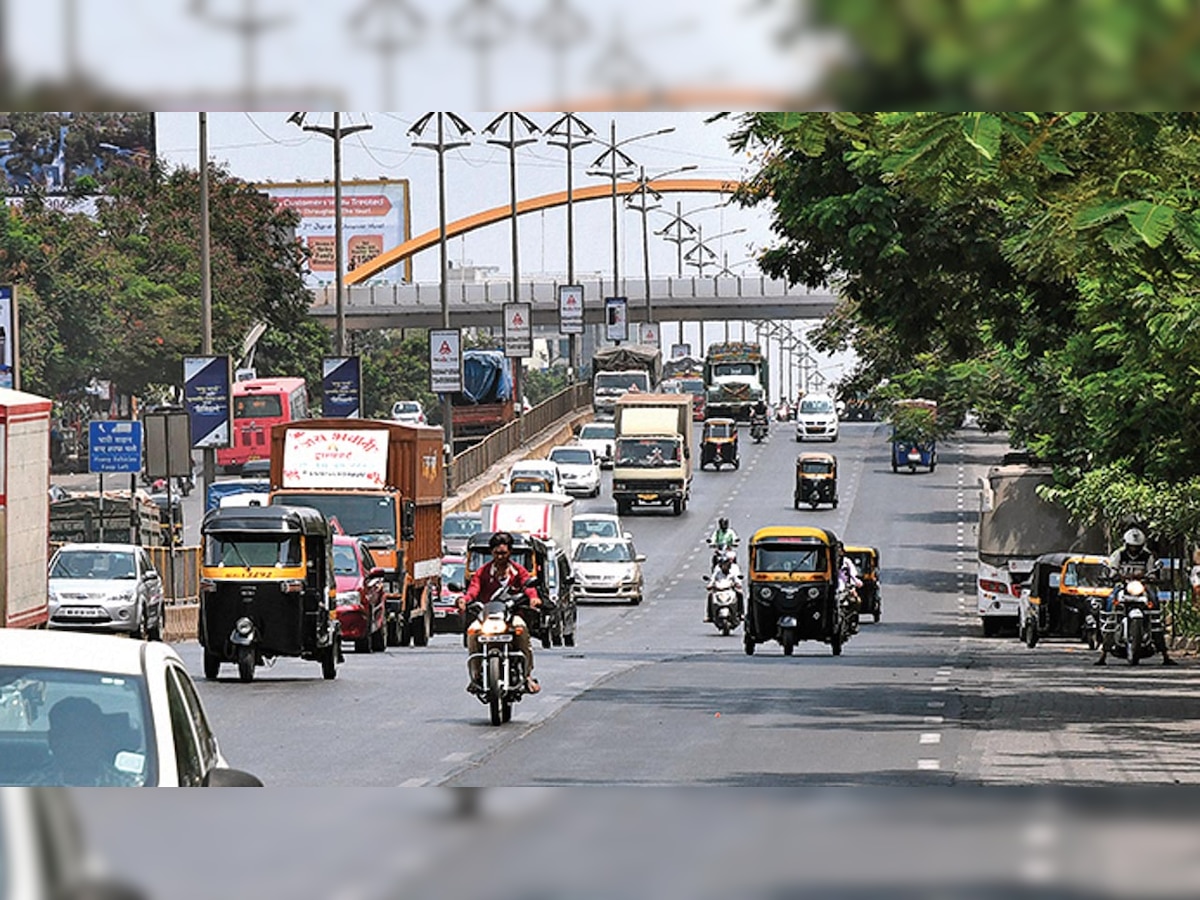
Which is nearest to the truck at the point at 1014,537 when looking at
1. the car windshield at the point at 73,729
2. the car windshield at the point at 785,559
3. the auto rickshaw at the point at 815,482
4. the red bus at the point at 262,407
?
the car windshield at the point at 785,559

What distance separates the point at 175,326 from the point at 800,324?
92.2 metres

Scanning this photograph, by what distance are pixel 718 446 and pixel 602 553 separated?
1486 inches

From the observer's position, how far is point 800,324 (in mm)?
131500

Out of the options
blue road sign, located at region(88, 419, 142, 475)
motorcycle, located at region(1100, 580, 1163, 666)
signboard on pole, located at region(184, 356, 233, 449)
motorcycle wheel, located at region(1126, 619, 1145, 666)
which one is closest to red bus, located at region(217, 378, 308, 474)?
blue road sign, located at region(88, 419, 142, 475)

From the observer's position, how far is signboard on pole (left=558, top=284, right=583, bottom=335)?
8400cm

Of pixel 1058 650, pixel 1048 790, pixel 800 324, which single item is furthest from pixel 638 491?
pixel 1048 790

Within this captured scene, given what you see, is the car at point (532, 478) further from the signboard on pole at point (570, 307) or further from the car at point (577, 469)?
the signboard on pole at point (570, 307)

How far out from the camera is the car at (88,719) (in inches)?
298

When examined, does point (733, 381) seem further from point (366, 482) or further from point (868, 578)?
point (366, 482)

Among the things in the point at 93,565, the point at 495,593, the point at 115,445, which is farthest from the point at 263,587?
the point at 93,565

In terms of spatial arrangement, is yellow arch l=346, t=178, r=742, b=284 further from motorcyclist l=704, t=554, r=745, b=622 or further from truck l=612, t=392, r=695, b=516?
truck l=612, t=392, r=695, b=516

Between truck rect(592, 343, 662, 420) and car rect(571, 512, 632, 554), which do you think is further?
truck rect(592, 343, 662, 420)

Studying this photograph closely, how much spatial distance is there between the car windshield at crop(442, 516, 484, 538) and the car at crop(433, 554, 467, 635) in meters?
6.08

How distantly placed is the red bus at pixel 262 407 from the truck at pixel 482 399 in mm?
26301
